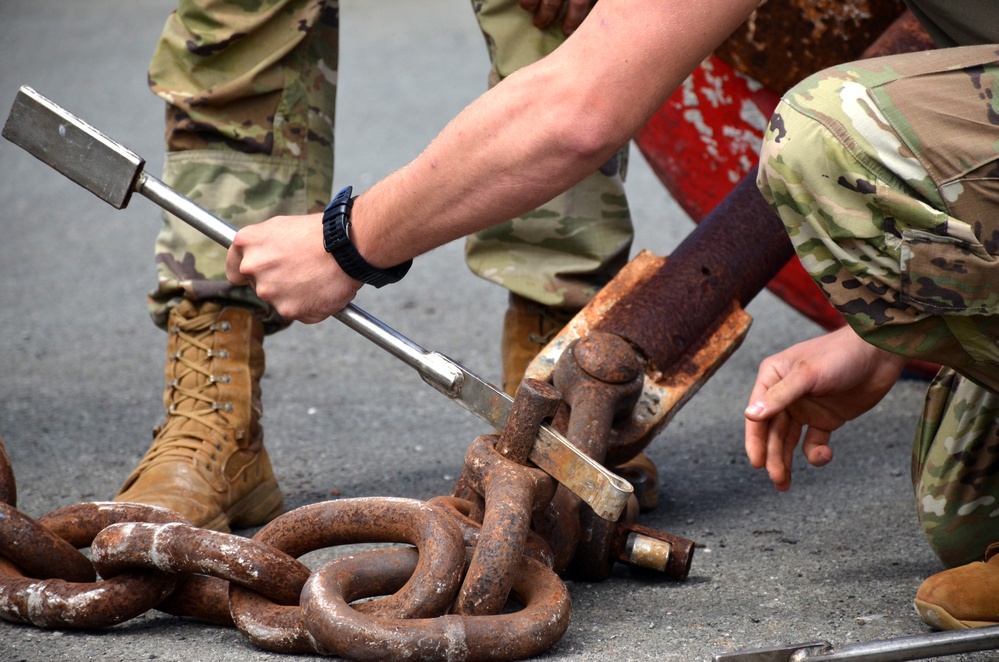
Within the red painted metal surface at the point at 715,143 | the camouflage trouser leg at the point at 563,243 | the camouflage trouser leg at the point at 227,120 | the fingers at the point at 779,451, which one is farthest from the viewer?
the red painted metal surface at the point at 715,143

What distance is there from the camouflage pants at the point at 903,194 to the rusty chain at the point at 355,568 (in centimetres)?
40

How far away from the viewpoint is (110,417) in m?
2.59

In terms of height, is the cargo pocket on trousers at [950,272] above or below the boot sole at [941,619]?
above

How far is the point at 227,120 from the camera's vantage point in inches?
81.1

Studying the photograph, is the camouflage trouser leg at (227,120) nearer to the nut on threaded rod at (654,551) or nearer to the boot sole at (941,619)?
the nut on threaded rod at (654,551)

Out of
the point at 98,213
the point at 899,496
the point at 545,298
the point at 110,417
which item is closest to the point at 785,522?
the point at 899,496

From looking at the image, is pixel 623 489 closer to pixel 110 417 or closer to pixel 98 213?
pixel 110 417

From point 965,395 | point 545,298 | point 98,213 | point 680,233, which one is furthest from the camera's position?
point 98,213

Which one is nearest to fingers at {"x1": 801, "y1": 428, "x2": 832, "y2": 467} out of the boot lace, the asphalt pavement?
the asphalt pavement

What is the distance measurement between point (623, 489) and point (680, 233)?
287 cm

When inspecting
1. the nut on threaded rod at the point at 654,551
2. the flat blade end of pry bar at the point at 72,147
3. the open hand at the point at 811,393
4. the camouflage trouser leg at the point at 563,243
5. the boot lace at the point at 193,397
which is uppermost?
the flat blade end of pry bar at the point at 72,147

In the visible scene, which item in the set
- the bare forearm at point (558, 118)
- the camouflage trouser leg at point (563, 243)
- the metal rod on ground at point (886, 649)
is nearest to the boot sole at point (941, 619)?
the metal rod on ground at point (886, 649)

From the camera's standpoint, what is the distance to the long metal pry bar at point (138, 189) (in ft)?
4.95

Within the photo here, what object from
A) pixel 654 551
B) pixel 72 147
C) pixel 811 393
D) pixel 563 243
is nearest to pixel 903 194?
pixel 811 393
